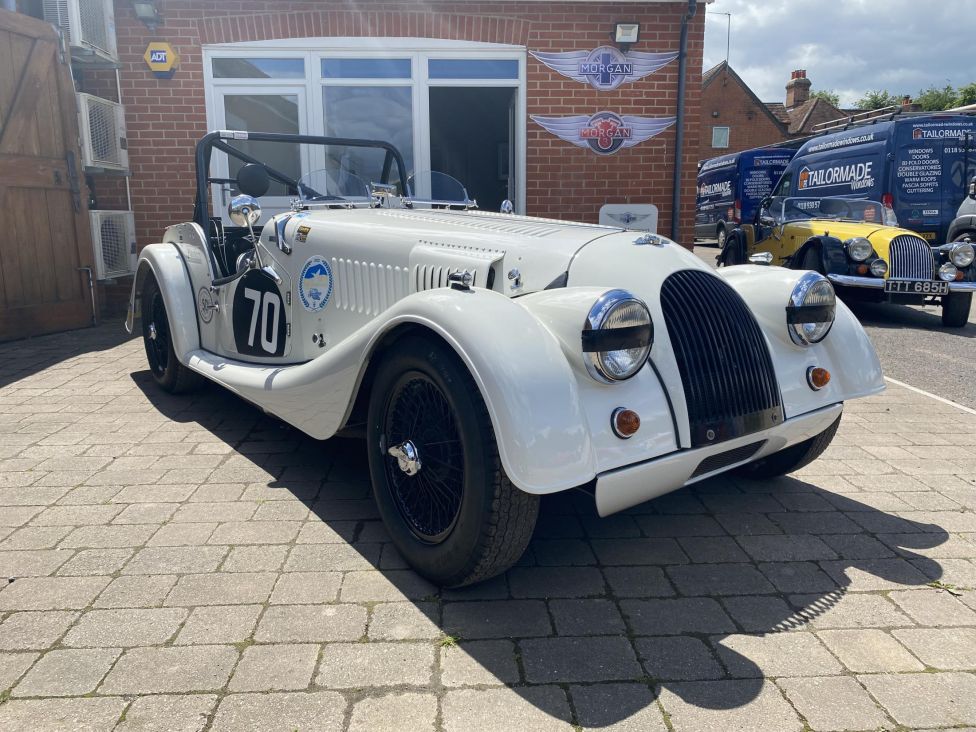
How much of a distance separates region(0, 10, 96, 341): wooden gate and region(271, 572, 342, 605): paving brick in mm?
5893

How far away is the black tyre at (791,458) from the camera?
10.5 feet

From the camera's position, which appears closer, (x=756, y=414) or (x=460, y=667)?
(x=460, y=667)

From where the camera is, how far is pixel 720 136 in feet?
115

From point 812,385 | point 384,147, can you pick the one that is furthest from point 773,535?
point 384,147

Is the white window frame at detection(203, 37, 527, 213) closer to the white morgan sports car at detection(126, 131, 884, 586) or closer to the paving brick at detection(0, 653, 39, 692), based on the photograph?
the white morgan sports car at detection(126, 131, 884, 586)

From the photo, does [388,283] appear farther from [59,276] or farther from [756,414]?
[59,276]

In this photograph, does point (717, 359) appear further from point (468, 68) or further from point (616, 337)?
point (468, 68)

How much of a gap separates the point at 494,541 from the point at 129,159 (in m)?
7.88

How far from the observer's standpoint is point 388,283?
3199 mm

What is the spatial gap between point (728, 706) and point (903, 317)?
28.3 feet

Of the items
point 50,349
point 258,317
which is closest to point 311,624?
point 258,317

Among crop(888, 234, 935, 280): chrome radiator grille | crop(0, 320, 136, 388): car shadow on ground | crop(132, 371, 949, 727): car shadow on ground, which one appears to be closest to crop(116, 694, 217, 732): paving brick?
crop(132, 371, 949, 727): car shadow on ground

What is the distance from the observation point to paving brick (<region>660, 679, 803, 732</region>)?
5.99ft

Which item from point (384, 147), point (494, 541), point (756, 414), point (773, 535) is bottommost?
point (773, 535)
